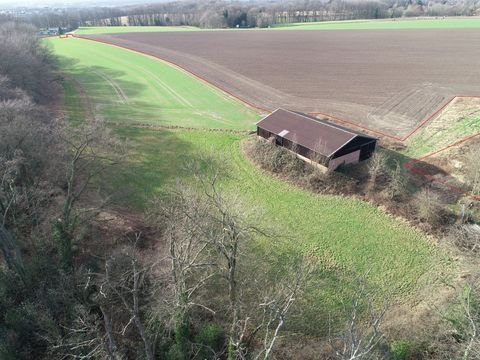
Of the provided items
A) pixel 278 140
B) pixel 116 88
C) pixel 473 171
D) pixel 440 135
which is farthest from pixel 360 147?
pixel 116 88

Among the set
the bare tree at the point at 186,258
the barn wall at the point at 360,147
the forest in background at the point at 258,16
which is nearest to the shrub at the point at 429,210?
the barn wall at the point at 360,147

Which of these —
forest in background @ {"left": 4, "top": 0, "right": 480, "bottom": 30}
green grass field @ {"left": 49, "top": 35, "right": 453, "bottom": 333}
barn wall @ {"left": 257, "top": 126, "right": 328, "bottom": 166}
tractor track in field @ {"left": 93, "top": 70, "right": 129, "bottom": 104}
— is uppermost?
forest in background @ {"left": 4, "top": 0, "right": 480, "bottom": 30}

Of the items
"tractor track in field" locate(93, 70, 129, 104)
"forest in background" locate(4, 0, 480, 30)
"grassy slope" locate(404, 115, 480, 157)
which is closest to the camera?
"grassy slope" locate(404, 115, 480, 157)

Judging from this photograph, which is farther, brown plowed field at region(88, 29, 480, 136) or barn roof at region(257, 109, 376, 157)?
brown plowed field at region(88, 29, 480, 136)

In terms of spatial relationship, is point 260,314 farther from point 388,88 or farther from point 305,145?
point 388,88

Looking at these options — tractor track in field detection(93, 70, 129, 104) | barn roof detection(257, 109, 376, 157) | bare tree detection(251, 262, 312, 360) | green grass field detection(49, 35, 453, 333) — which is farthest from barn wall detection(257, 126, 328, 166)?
tractor track in field detection(93, 70, 129, 104)

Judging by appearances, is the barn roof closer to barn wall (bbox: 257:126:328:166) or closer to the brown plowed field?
barn wall (bbox: 257:126:328:166)

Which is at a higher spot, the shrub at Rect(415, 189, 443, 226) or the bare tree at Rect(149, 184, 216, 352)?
the bare tree at Rect(149, 184, 216, 352)

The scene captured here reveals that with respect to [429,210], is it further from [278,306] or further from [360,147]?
[278,306]
